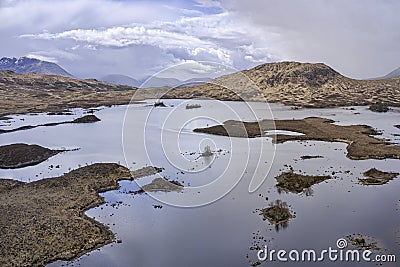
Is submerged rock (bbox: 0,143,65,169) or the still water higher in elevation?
submerged rock (bbox: 0,143,65,169)

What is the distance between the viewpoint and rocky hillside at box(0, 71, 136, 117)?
9678 centimetres

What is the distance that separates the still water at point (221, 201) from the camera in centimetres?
2064

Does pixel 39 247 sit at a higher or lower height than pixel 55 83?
lower

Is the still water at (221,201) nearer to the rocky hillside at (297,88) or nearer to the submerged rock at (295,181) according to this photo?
the submerged rock at (295,181)

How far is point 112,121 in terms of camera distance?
Result: 72.4 meters

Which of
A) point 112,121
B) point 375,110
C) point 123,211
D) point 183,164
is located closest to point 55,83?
point 112,121

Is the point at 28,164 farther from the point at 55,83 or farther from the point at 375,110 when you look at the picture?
the point at 55,83

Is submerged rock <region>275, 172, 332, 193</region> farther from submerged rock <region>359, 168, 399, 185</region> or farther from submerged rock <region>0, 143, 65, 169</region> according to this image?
submerged rock <region>0, 143, 65, 169</region>

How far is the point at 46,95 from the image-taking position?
12294 centimetres

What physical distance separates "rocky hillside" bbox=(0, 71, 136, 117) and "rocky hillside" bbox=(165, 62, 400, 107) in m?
30.7

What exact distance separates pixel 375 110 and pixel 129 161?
70429 millimetres

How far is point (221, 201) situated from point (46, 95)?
110 meters

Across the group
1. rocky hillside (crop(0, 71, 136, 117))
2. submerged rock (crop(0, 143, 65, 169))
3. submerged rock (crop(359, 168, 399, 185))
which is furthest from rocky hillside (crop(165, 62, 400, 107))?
submerged rock (crop(0, 143, 65, 169))

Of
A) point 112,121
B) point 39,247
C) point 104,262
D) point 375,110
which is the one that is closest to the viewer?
point 104,262
